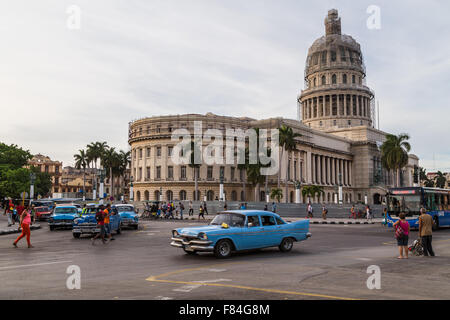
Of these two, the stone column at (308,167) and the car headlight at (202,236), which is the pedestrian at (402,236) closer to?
the car headlight at (202,236)

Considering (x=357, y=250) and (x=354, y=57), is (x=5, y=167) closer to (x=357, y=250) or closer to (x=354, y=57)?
(x=357, y=250)

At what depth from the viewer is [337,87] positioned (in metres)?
115

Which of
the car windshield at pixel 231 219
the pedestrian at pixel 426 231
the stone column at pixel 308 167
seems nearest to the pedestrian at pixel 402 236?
the pedestrian at pixel 426 231

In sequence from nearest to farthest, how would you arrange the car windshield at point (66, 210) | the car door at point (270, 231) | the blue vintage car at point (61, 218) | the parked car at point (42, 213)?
the car door at point (270, 231) → the blue vintage car at point (61, 218) → the car windshield at point (66, 210) → the parked car at point (42, 213)

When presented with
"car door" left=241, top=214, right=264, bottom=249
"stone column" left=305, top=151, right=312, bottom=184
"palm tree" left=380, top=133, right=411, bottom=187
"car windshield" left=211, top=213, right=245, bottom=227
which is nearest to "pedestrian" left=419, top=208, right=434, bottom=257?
"car door" left=241, top=214, right=264, bottom=249

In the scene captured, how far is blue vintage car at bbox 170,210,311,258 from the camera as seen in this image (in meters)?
12.9

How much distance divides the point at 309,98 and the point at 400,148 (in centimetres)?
4487

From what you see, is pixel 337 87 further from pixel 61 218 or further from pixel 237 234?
pixel 237 234

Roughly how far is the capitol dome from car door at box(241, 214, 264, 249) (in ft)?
350

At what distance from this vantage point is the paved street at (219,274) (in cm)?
781

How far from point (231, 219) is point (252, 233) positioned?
85 cm

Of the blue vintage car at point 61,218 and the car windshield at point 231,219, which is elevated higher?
the car windshield at point 231,219

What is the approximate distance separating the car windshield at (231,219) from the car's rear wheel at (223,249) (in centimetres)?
72
